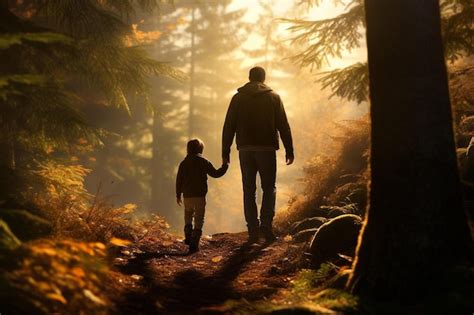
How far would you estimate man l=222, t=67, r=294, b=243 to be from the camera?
7539 mm

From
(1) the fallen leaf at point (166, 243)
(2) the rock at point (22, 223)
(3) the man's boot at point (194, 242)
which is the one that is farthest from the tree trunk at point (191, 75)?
(2) the rock at point (22, 223)

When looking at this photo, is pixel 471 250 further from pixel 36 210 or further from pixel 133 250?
pixel 133 250

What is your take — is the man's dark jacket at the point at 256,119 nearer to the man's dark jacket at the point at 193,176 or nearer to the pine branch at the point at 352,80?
the man's dark jacket at the point at 193,176

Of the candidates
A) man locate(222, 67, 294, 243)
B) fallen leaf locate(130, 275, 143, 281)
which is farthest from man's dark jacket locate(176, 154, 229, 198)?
fallen leaf locate(130, 275, 143, 281)

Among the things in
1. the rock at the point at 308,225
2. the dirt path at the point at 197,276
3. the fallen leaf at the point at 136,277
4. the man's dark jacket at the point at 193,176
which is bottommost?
the dirt path at the point at 197,276

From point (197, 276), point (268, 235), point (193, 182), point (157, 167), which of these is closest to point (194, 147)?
point (193, 182)

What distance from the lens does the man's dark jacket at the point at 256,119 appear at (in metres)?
7.54

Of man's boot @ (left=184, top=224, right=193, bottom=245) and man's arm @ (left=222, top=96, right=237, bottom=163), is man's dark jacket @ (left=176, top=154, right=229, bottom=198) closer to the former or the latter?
man's arm @ (left=222, top=96, right=237, bottom=163)

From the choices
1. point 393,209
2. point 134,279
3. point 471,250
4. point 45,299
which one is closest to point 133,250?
Answer: point 134,279

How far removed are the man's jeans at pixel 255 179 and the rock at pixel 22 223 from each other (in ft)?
14.2

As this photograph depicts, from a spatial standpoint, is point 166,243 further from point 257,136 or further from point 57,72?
point 57,72

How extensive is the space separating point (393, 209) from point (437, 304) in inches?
31.9

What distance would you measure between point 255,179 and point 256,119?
1048 millimetres

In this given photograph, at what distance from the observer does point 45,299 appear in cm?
296
